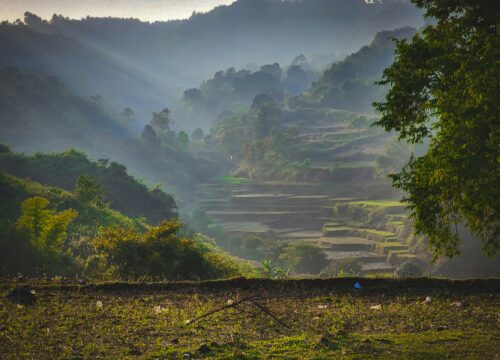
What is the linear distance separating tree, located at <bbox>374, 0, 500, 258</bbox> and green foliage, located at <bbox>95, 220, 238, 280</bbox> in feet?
45.2

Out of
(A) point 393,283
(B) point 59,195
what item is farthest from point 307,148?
(A) point 393,283

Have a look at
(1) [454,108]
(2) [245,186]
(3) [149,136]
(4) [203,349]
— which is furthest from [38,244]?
(3) [149,136]

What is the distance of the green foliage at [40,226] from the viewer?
30.8m

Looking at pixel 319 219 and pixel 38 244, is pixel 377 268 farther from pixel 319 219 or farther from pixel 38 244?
pixel 38 244

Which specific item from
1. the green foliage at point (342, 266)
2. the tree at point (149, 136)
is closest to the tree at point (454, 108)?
the green foliage at point (342, 266)

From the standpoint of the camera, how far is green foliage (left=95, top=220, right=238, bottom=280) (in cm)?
A: 2580

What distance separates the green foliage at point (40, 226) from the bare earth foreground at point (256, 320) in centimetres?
1534

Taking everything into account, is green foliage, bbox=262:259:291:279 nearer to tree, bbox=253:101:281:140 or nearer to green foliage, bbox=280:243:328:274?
green foliage, bbox=280:243:328:274

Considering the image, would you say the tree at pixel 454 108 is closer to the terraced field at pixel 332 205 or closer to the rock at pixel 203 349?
the rock at pixel 203 349

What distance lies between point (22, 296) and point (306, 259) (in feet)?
196

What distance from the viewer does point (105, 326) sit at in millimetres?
12633

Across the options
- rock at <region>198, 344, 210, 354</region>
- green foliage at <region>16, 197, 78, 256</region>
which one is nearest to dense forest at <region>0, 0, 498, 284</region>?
green foliage at <region>16, 197, 78, 256</region>

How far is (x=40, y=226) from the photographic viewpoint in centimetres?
3106

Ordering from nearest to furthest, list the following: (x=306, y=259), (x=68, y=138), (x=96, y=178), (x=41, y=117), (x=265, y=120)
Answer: (x=96, y=178), (x=306, y=259), (x=68, y=138), (x=41, y=117), (x=265, y=120)
